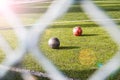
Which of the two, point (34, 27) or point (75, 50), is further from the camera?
point (75, 50)

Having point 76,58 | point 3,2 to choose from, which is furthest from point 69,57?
point 3,2

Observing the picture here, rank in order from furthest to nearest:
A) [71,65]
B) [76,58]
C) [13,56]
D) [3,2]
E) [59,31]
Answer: [59,31], [76,58], [71,65], [13,56], [3,2]

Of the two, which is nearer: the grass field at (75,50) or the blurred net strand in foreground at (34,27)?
the blurred net strand in foreground at (34,27)

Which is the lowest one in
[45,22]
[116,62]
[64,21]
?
[64,21]

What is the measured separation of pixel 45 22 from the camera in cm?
159

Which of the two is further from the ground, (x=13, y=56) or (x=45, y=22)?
(x=45, y=22)

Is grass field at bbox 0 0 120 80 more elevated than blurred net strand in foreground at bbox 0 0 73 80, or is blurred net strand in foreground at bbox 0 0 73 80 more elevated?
blurred net strand in foreground at bbox 0 0 73 80

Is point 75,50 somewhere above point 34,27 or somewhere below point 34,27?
below

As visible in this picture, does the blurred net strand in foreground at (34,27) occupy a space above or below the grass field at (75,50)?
above

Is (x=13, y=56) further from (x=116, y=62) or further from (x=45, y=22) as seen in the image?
(x=116, y=62)

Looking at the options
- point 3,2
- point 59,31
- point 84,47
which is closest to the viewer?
point 3,2

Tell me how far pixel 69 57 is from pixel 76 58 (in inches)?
3.9

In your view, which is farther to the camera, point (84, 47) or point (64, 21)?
point (64, 21)

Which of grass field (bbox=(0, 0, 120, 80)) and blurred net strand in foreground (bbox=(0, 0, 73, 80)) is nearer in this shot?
blurred net strand in foreground (bbox=(0, 0, 73, 80))
